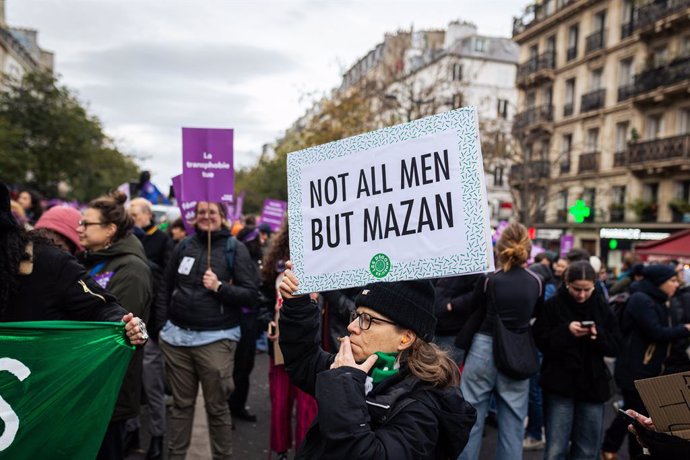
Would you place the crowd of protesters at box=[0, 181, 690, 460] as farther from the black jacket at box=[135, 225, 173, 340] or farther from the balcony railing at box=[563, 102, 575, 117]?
the balcony railing at box=[563, 102, 575, 117]

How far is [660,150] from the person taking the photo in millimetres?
28016

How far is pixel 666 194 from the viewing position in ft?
93.7

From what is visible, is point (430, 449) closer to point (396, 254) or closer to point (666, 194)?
point (396, 254)

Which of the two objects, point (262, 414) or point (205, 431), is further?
point (262, 414)

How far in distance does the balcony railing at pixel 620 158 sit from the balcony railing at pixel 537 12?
10529 millimetres

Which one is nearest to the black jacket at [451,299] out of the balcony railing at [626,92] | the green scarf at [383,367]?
the green scarf at [383,367]

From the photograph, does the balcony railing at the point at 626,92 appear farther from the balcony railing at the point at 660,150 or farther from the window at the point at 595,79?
A: the balcony railing at the point at 660,150

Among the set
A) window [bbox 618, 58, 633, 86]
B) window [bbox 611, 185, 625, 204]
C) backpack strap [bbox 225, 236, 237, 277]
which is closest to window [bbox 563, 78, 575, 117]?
window [bbox 618, 58, 633, 86]

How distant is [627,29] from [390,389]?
3381cm

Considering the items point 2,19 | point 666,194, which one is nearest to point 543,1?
point 666,194

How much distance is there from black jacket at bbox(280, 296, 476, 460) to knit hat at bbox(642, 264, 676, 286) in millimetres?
3680

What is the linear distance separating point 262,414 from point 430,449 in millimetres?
4680

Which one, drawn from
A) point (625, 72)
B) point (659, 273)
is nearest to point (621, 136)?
point (625, 72)

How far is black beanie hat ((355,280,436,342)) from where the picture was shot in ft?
7.70
